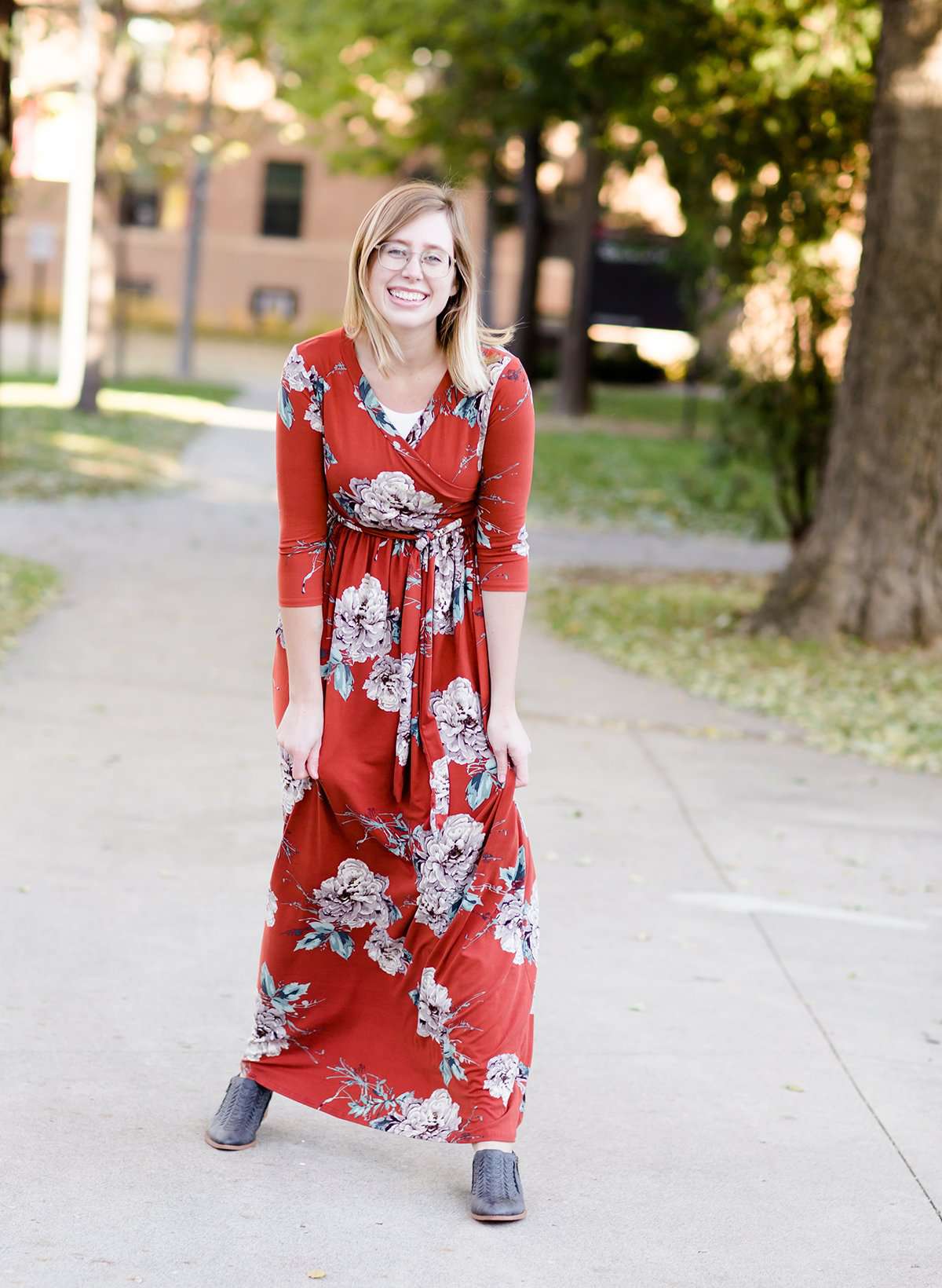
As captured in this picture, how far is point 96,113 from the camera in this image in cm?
2294

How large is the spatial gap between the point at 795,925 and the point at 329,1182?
92.9 inches

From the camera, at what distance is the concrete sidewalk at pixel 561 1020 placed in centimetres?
334

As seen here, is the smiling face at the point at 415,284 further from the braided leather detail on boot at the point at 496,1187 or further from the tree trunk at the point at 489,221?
the tree trunk at the point at 489,221

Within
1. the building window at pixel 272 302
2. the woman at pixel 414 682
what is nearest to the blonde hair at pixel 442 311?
the woman at pixel 414 682

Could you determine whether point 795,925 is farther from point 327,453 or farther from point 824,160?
point 824,160

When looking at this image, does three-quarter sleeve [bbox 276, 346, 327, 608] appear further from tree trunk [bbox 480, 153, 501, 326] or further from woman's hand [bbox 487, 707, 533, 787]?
tree trunk [bbox 480, 153, 501, 326]

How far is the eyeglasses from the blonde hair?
0.02m

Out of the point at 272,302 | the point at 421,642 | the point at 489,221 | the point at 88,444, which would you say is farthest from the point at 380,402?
the point at 272,302

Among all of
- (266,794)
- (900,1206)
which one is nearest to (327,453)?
(900,1206)

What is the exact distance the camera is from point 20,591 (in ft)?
33.5

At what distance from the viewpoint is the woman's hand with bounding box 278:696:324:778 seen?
11.5 ft

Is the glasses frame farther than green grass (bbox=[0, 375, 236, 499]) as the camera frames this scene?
No

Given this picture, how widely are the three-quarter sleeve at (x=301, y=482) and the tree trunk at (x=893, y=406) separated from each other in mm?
7268

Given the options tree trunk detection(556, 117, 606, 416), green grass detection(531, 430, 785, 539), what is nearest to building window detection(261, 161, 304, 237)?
tree trunk detection(556, 117, 606, 416)
